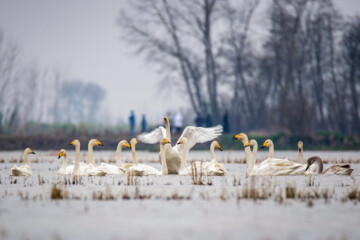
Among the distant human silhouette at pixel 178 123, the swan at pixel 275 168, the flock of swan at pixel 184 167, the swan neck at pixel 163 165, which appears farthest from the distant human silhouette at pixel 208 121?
the swan at pixel 275 168

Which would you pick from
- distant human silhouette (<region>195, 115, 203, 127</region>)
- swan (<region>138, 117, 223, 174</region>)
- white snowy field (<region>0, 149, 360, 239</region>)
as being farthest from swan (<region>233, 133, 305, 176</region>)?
distant human silhouette (<region>195, 115, 203, 127</region>)

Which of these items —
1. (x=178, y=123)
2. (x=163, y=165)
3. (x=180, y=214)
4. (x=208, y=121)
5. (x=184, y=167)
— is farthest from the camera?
(x=208, y=121)

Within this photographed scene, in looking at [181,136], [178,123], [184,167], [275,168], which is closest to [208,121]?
[178,123]

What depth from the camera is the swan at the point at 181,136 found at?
14.6 m

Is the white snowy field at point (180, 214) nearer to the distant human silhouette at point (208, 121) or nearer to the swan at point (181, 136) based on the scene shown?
the swan at point (181, 136)

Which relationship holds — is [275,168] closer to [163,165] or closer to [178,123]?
[163,165]

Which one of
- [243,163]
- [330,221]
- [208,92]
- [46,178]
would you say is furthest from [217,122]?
[330,221]

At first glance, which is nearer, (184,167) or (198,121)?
(184,167)

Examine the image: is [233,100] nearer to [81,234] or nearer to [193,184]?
[193,184]

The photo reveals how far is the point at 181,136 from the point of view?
49.8 feet

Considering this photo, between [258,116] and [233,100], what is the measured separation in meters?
2.47

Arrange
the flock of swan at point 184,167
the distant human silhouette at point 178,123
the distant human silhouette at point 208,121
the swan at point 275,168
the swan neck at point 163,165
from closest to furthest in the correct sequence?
the swan at point 275,168
the flock of swan at point 184,167
the swan neck at point 163,165
the distant human silhouette at point 178,123
the distant human silhouette at point 208,121

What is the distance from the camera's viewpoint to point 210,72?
127ft

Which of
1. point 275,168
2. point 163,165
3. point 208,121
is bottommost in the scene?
point 275,168
